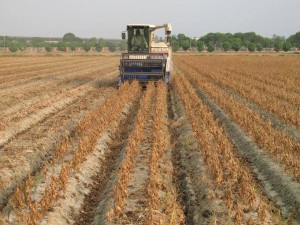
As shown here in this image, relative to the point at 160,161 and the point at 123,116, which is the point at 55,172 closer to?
the point at 160,161

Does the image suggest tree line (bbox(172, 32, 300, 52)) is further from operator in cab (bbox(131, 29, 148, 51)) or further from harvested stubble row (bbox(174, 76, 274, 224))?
harvested stubble row (bbox(174, 76, 274, 224))

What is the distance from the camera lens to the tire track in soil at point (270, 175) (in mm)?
5459

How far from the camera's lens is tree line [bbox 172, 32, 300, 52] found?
112m

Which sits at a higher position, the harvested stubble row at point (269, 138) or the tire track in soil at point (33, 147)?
the harvested stubble row at point (269, 138)

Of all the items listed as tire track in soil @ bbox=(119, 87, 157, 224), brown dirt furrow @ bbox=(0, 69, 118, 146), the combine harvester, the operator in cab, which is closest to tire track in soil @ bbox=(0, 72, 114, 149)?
brown dirt furrow @ bbox=(0, 69, 118, 146)

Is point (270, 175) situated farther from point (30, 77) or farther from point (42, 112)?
point (30, 77)

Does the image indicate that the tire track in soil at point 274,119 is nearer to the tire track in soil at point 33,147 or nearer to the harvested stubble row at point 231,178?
the harvested stubble row at point 231,178

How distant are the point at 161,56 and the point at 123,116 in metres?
6.64

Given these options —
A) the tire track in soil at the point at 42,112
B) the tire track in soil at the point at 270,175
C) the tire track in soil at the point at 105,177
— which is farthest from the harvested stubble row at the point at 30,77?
the tire track in soil at the point at 270,175

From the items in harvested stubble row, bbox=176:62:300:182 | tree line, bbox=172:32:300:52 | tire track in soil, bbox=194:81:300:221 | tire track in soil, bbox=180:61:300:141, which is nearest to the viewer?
tire track in soil, bbox=194:81:300:221

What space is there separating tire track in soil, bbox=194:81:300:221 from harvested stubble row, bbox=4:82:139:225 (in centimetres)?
329

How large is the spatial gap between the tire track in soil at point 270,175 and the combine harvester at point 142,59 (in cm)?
834

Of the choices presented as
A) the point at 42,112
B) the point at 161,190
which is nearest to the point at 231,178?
the point at 161,190

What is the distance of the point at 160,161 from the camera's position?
740cm
